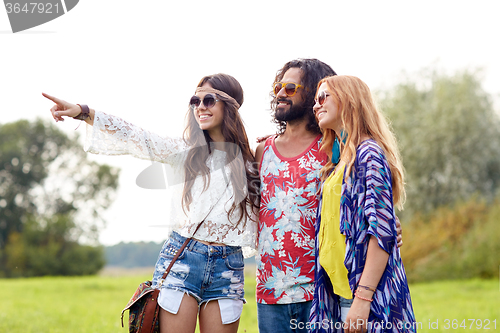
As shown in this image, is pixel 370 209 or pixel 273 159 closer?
pixel 370 209

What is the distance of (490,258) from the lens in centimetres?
1353

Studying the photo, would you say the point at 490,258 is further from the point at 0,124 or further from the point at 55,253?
the point at 0,124

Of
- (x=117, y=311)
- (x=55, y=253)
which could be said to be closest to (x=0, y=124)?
(x=55, y=253)

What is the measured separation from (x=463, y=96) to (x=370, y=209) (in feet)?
61.5

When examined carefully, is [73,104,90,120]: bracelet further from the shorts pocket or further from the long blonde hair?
the long blonde hair

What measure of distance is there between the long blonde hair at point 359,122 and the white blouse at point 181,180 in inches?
32.0

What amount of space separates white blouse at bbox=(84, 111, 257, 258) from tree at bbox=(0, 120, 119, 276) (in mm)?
24254

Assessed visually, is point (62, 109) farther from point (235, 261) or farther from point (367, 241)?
point (367, 241)

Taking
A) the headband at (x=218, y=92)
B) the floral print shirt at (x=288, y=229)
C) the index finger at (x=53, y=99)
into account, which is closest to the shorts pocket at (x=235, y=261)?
the floral print shirt at (x=288, y=229)

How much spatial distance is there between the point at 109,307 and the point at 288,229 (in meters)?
6.71

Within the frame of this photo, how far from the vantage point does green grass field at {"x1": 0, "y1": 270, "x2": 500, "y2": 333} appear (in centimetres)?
630

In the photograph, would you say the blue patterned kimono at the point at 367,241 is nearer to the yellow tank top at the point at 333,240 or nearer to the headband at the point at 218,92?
the yellow tank top at the point at 333,240

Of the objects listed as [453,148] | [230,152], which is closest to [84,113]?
[230,152]

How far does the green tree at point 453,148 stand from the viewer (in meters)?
18.4
